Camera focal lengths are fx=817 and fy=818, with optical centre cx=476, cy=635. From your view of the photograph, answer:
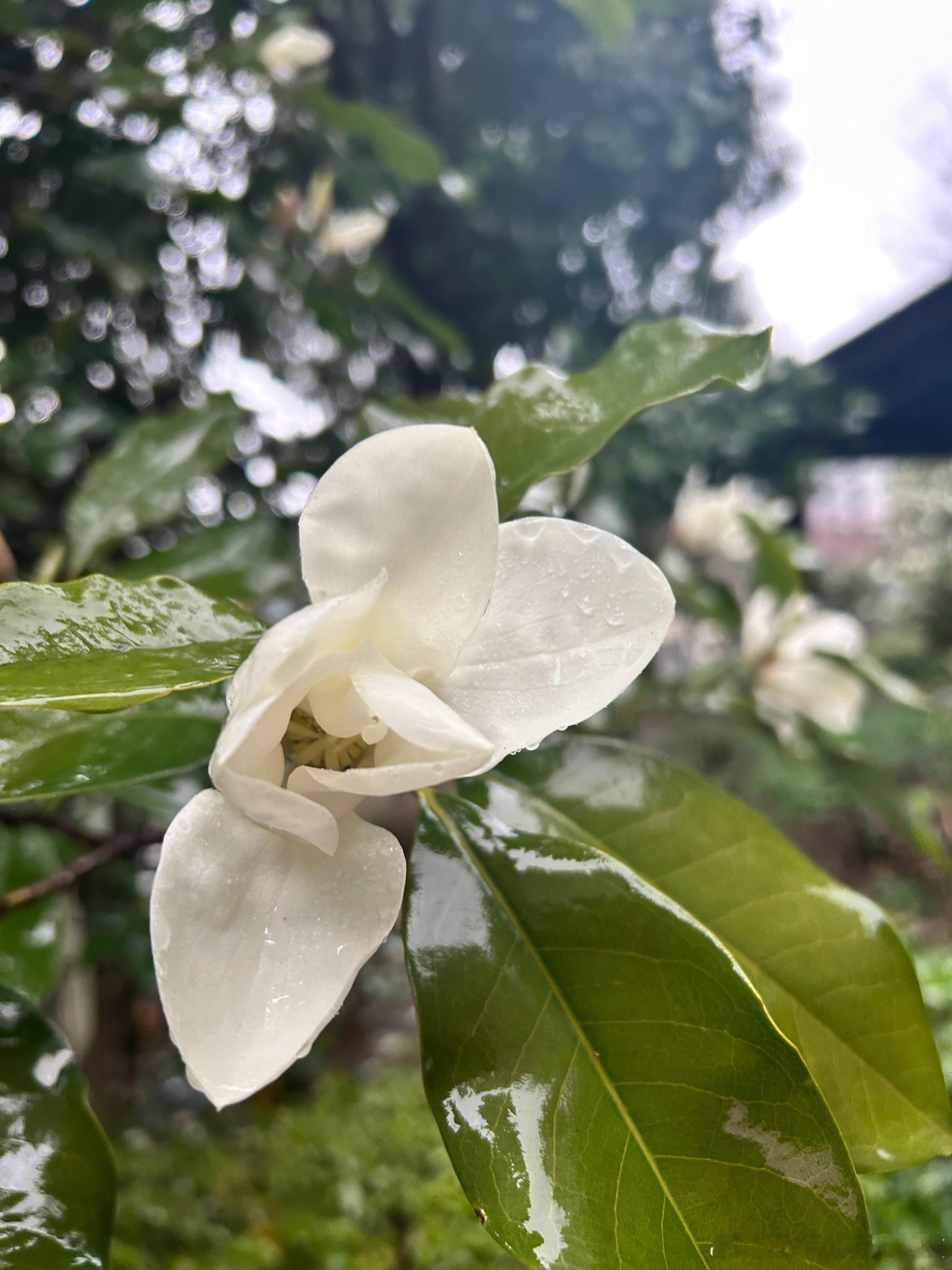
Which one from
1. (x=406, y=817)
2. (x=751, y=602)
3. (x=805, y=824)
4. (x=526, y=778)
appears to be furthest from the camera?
(x=805, y=824)

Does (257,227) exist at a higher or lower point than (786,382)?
higher

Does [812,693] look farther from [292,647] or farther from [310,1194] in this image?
[310,1194]

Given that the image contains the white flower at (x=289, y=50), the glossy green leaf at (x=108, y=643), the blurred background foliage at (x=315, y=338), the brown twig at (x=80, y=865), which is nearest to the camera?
the glossy green leaf at (x=108, y=643)

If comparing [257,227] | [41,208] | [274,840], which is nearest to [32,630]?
[274,840]

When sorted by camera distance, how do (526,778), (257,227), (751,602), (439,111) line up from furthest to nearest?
(439,111) < (751,602) < (257,227) < (526,778)

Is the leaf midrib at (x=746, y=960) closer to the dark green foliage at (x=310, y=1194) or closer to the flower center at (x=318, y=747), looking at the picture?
the flower center at (x=318, y=747)

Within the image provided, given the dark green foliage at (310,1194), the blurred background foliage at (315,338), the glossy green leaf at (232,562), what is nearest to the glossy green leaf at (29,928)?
the blurred background foliage at (315,338)

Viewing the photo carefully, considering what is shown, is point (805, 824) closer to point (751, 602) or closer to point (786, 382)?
point (786, 382)
